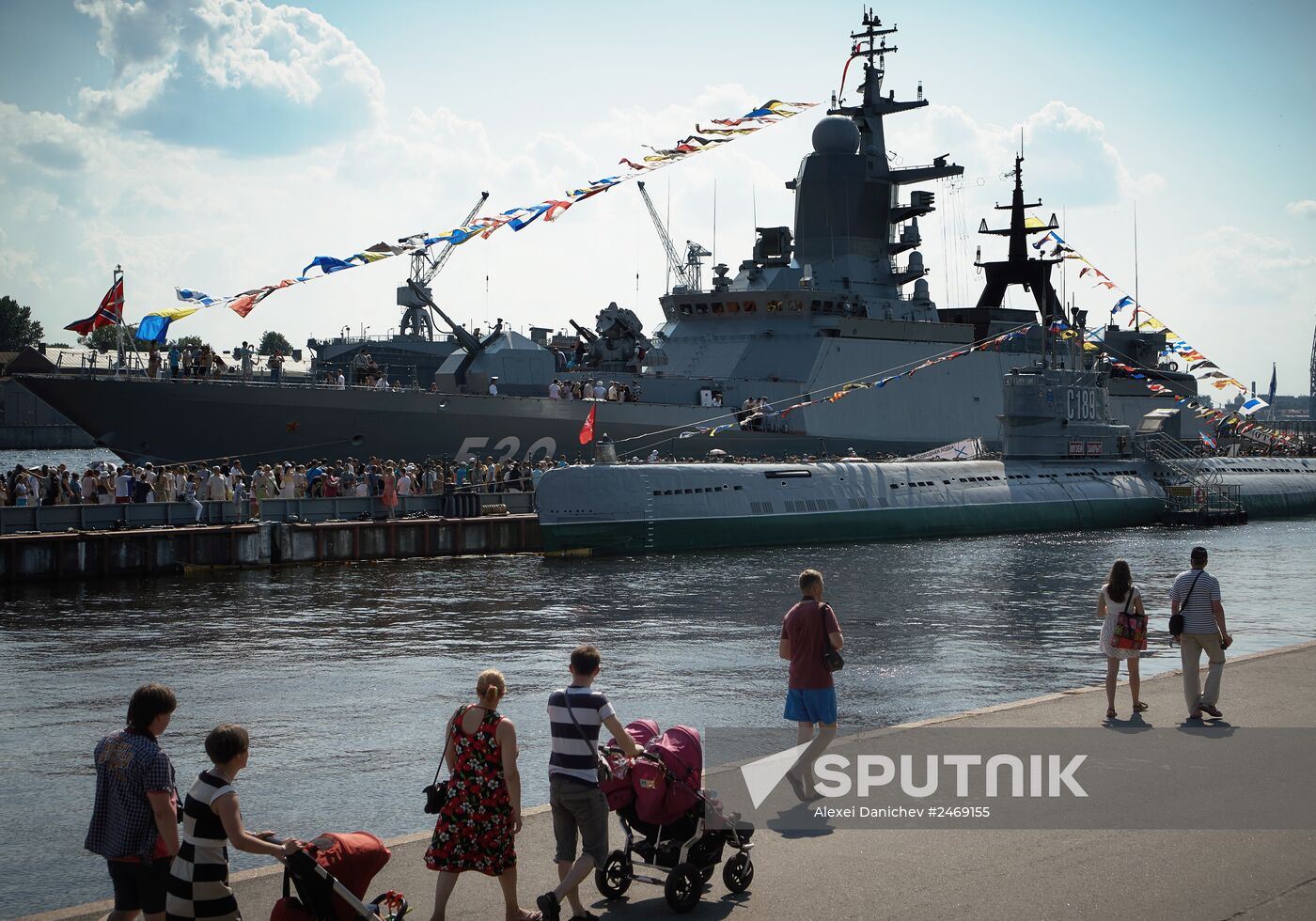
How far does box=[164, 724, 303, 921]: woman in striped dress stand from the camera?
257 inches

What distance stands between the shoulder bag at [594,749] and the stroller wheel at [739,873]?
2.88 ft

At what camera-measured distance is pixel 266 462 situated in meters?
39.0

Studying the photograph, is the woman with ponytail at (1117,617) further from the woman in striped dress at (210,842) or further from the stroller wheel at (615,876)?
the woman in striped dress at (210,842)

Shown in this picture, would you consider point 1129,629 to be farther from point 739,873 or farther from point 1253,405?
point 1253,405

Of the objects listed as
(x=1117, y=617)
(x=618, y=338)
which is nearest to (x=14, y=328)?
(x=618, y=338)

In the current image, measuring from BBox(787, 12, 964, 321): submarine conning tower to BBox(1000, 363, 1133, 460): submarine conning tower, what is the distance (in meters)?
8.79

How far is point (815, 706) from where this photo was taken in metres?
9.98

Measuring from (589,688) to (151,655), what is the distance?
1416 centimetres

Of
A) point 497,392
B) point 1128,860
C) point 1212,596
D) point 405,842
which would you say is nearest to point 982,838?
point 1128,860

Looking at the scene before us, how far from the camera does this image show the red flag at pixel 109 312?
30.3 meters

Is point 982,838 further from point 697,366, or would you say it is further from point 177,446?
point 697,366

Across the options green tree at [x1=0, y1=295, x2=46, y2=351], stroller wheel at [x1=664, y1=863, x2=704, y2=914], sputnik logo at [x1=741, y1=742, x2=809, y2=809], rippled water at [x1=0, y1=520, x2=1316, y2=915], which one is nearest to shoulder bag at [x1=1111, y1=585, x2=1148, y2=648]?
rippled water at [x1=0, y1=520, x2=1316, y2=915]

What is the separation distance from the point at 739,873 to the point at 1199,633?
20.8 feet

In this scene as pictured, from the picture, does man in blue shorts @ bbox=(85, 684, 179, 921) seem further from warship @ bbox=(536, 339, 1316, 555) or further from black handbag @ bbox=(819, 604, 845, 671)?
warship @ bbox=(536, 339, 1316, 555)
